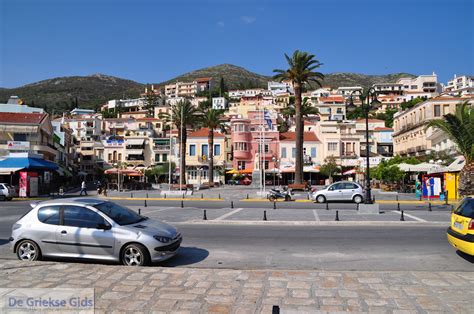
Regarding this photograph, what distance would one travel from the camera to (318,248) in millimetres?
11250

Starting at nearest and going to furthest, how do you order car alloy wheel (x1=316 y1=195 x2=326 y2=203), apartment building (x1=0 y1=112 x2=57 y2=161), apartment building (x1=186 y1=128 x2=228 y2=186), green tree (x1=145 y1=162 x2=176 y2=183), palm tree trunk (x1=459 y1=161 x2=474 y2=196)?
1. palm tree trunk (x1=459 y1=161 x2=474 y2=196)
2. car alloy wheel (x1=316 y1=195 x2=326 y2=203)
3. apartment building (x1=0 y1=112 x2=57 y2=161)
4. green tree (x1=145 y1=162 x2=176 y2=183)
5. apartment building (x1=186 y1=128 x2=228 y2=186)

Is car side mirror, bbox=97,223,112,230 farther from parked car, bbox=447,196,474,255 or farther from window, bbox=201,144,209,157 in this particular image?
window, bbox=201,144,209,157

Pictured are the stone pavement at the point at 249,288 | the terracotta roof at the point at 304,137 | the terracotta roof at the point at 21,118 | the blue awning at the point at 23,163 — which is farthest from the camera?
the terracotta roof at the point at 304,137

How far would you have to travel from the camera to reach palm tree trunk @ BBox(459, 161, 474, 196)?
26.8 m

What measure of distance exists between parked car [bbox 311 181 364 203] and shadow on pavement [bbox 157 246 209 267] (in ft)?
64.6

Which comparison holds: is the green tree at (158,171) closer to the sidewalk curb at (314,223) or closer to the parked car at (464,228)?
the sidewalk curb at (314,223)

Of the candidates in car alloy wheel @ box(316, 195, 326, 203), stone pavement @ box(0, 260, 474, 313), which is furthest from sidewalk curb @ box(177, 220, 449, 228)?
car alloy wheel @ box(316, 195, 326, 203)

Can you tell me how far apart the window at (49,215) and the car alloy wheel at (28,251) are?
0.62m

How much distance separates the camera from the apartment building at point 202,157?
72125mm

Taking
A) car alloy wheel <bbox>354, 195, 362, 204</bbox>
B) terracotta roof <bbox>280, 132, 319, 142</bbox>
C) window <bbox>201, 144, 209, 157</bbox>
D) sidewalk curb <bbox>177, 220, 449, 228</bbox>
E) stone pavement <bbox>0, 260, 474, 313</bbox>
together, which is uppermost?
terracotta roof <bbox>280, 132, 319, 142</bbox>

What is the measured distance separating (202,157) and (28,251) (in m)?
62.5

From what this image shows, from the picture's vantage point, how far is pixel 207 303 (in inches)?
240

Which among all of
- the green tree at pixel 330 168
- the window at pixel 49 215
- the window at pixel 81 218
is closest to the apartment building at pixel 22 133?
the green tree at pixel 330 168

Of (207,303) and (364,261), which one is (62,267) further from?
(364,261)
